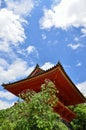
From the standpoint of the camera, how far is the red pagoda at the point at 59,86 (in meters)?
20.6

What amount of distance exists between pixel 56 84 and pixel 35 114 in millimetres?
9176

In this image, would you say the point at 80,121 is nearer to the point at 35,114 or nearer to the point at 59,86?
the point at 59,86

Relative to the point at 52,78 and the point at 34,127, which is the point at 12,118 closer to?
the point at 34,127

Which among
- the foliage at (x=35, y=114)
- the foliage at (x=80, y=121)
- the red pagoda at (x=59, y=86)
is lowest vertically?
the foliage at (x=35, y=114)

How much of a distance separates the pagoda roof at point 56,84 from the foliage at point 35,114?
5.67m

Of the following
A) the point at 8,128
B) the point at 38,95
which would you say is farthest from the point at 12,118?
the point at 38,95

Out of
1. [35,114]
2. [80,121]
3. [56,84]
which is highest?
[80,121]

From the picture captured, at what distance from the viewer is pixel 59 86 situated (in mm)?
22672

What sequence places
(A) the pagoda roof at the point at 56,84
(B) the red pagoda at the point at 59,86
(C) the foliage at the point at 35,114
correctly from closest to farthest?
(C) the foliage at the point at 35,114, (A) the pagoda roof at the point at 56,84, (B) the red pagoda at the point at 59,86

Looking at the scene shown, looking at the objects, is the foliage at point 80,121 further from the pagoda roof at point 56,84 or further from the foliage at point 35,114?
the foliage at point 35,114

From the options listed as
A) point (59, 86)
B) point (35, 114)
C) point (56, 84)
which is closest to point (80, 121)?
point (59, 86)

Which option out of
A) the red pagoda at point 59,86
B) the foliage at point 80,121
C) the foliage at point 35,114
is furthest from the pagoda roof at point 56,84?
the foliage at point 80,121

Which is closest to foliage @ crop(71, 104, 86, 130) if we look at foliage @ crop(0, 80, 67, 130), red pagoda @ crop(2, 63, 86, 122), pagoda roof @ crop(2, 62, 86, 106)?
pagoda roof @ crop(2, 62, 86, 106)

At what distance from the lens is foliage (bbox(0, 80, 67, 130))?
13.0 m
